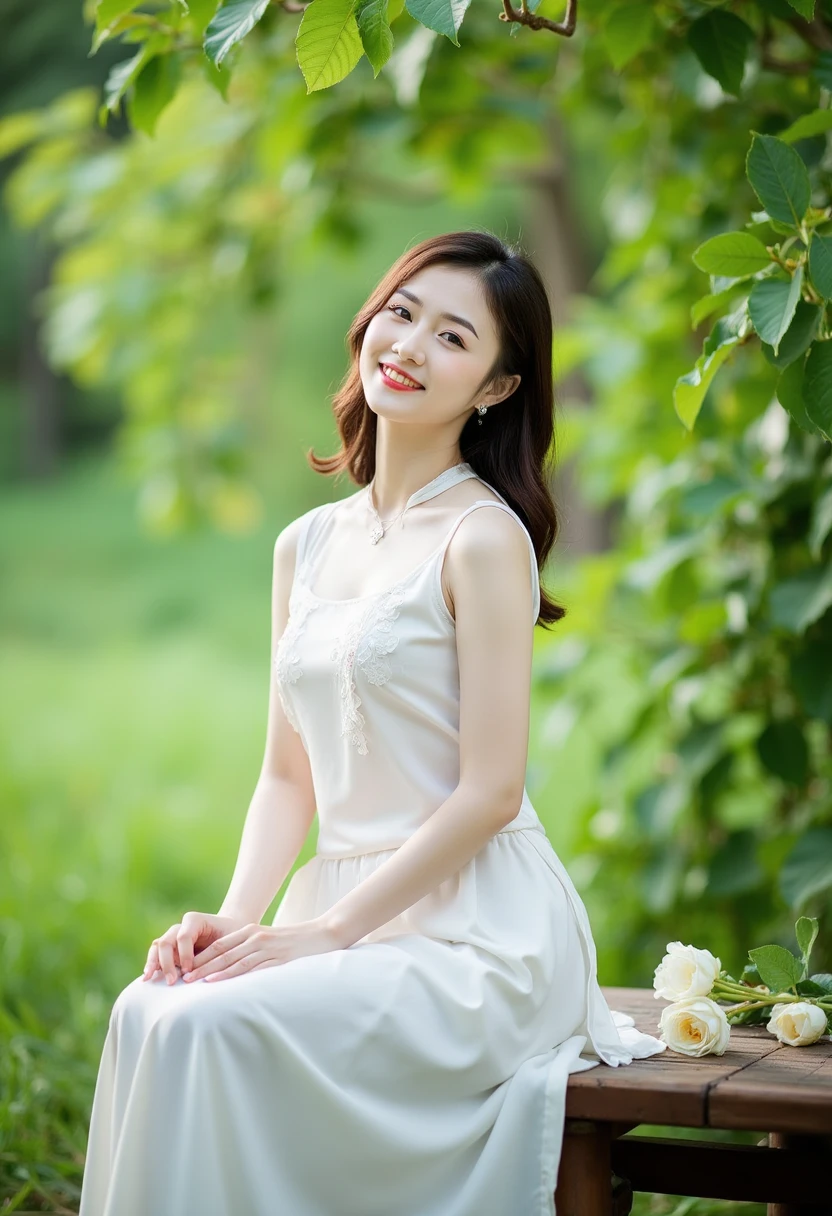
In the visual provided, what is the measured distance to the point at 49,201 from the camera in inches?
158

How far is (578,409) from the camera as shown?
14.3 ft

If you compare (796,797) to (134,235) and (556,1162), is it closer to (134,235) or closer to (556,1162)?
(556,1162)

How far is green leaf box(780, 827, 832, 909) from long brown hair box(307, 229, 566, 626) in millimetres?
693

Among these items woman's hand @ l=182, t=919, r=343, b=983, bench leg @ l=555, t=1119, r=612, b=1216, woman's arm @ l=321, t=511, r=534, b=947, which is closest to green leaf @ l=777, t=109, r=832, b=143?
woman's arm @ l=321, t=511, r=534, b=947

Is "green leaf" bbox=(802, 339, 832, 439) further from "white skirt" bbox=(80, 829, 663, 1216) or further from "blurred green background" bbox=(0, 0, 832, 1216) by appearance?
"white skirt" bbox=(80, 829, 663, 1216)

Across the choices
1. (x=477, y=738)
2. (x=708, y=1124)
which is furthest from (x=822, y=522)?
(x=708, y=1124)

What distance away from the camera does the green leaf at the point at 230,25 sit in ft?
5.60

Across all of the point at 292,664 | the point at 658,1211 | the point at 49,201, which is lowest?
the point at 658,1211

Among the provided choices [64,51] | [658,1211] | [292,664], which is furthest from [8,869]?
[64,51]

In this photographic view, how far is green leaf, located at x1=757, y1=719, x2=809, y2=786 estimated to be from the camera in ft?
9.35

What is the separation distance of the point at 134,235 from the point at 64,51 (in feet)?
25.3

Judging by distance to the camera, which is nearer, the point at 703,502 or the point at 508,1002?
the point at 508,1002

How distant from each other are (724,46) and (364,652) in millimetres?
1140

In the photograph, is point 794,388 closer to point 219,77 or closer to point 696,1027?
point 696,1027
